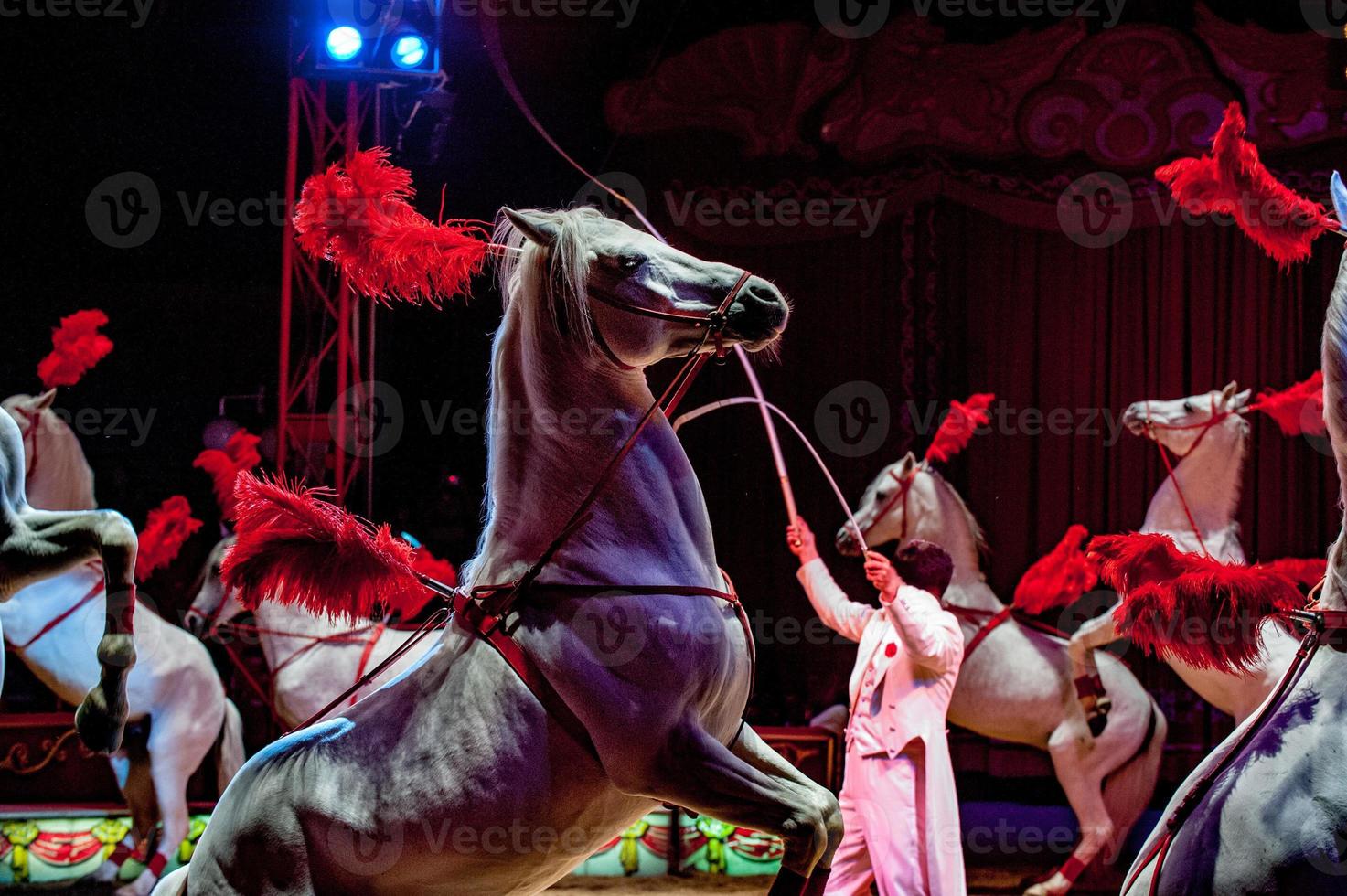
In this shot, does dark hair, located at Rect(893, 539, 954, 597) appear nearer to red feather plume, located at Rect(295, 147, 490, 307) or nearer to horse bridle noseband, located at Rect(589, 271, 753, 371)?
horse bridle noseband, located at Rect(589, 271, 753, 371)

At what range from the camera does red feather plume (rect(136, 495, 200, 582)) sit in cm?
562

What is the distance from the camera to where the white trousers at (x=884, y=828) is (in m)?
4.08

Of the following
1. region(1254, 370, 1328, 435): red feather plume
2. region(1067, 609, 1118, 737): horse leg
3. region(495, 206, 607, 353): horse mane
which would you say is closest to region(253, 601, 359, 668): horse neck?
region(1067, 609, 1118, 737): horse leg

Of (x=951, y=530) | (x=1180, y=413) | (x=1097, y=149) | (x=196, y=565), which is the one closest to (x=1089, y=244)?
(x=1097, y=149)

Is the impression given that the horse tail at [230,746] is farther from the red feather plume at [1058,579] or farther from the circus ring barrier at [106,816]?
the red feather plume at [1058,579]

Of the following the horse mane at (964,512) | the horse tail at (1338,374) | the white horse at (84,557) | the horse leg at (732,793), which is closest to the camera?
the horse leg at (732,793)

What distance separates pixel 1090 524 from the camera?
7590mm

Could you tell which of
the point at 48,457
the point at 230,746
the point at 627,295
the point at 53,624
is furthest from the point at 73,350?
the point at 627,295

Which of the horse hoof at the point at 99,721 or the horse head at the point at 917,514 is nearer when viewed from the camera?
the horse hoof at the point at 99,721

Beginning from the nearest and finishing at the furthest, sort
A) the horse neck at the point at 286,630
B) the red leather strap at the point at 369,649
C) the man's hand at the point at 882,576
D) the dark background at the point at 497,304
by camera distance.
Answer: the man's hand at the point at 882,576, the red leather strap at the point at 369,649, the horse neck at the point at 286,630, the dark background at the point at 497,304

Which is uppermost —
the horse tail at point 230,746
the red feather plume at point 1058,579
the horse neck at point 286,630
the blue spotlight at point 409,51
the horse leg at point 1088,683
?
the blue spotlight at point 409,51

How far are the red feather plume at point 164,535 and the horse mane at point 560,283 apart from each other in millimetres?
4023

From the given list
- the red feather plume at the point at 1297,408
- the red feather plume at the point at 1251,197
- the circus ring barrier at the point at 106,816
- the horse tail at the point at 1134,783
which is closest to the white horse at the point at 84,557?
the red feather plume at the point at 1251,197

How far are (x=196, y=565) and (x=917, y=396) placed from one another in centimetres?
463
